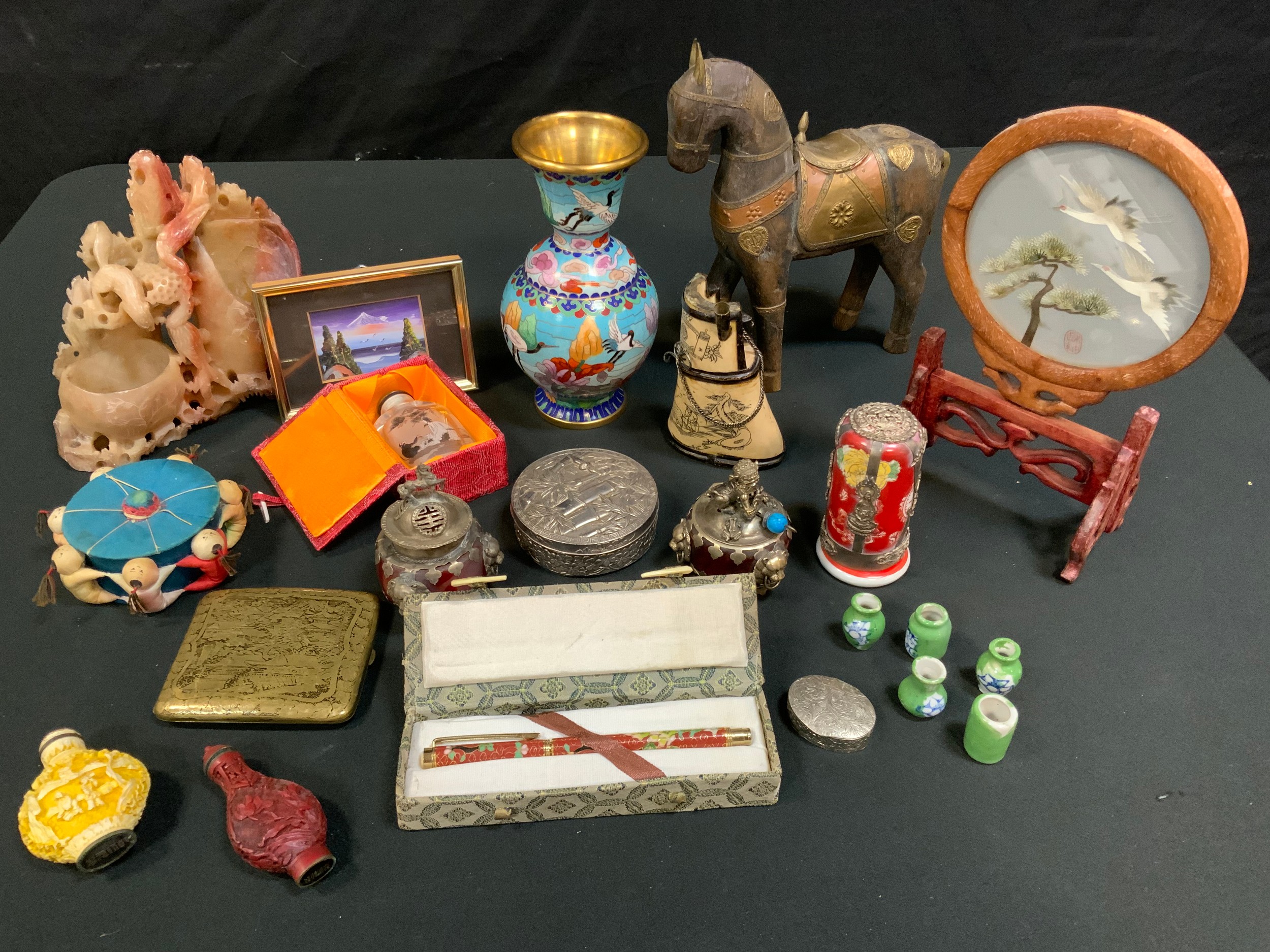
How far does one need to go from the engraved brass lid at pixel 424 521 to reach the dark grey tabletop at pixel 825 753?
291 mm

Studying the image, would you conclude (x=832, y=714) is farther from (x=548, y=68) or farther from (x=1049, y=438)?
(x=548, y=68)

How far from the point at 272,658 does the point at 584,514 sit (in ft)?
2.88

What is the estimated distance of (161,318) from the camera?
10.4ft

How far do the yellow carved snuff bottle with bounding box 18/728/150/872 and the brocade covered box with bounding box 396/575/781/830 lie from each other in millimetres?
577

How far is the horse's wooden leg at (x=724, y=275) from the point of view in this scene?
3444 mm

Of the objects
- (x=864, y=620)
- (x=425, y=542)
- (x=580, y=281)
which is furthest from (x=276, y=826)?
(x=580, y=281)

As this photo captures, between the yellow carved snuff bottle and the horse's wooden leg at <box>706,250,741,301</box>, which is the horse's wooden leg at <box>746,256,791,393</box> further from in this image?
the yellow carved snuff bottle

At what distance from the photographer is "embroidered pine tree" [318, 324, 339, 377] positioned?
324 cm

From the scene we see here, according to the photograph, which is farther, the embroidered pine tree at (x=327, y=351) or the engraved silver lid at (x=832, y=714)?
the embroidered pine tree at (x=327, y=351)

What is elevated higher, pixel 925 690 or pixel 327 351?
pixel 327 351

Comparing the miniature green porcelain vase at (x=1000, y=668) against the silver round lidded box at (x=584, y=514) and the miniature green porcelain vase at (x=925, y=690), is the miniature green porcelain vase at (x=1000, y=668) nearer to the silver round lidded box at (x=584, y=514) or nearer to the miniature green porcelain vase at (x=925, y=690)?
the miniature green porcelain vase at (x=925, y=690)

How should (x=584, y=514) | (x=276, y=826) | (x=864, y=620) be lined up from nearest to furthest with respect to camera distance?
(x=276, y=826), (x=864, y=620), (x=584, y=514)

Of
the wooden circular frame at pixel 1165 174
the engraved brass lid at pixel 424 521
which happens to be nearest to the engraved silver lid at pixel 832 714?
the engraved brass lid at pixel 424 521

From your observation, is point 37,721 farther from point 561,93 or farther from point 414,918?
point 561,93
